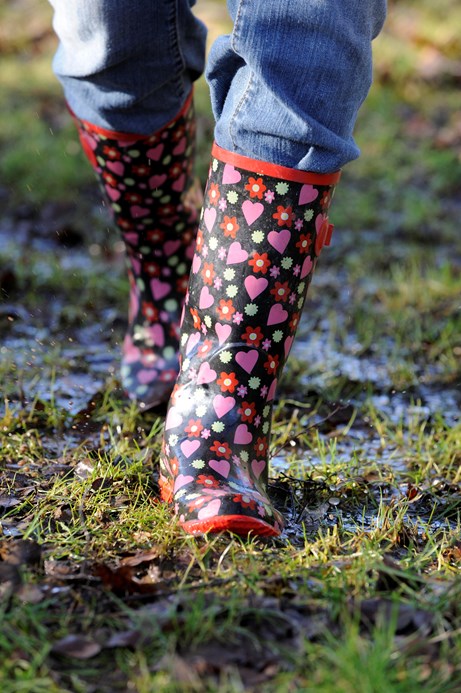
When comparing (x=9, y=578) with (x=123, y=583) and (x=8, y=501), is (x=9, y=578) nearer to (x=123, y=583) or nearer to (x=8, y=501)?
(x=123, y=583)

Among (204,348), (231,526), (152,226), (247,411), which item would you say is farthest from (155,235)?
(231,526)

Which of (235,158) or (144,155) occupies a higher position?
(235,158)

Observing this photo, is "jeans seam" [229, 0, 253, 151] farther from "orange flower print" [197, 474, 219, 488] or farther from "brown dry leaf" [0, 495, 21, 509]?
"brown dry leaf" [0, 495, 21, 509]

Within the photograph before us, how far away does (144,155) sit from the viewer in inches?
77.2

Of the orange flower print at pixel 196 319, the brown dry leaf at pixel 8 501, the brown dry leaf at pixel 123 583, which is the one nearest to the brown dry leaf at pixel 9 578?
the brown dry leaf at pixel 123 583

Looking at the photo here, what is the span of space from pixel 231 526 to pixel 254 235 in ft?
1.71

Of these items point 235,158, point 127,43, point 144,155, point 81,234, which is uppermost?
point 127,43

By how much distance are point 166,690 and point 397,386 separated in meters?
1.44

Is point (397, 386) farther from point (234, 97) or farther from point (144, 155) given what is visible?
point (234, 97)

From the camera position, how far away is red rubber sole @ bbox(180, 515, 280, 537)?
1.46 m

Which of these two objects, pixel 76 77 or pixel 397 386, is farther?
Answer: pixel 397 386

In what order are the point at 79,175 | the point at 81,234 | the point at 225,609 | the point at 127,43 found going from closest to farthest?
the point at 225,609 → the point at 127,43 → the point at 81,234 → the point at 79,175

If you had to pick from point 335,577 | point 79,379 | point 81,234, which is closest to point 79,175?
point 81,234

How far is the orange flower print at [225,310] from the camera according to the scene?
5.16 ft
